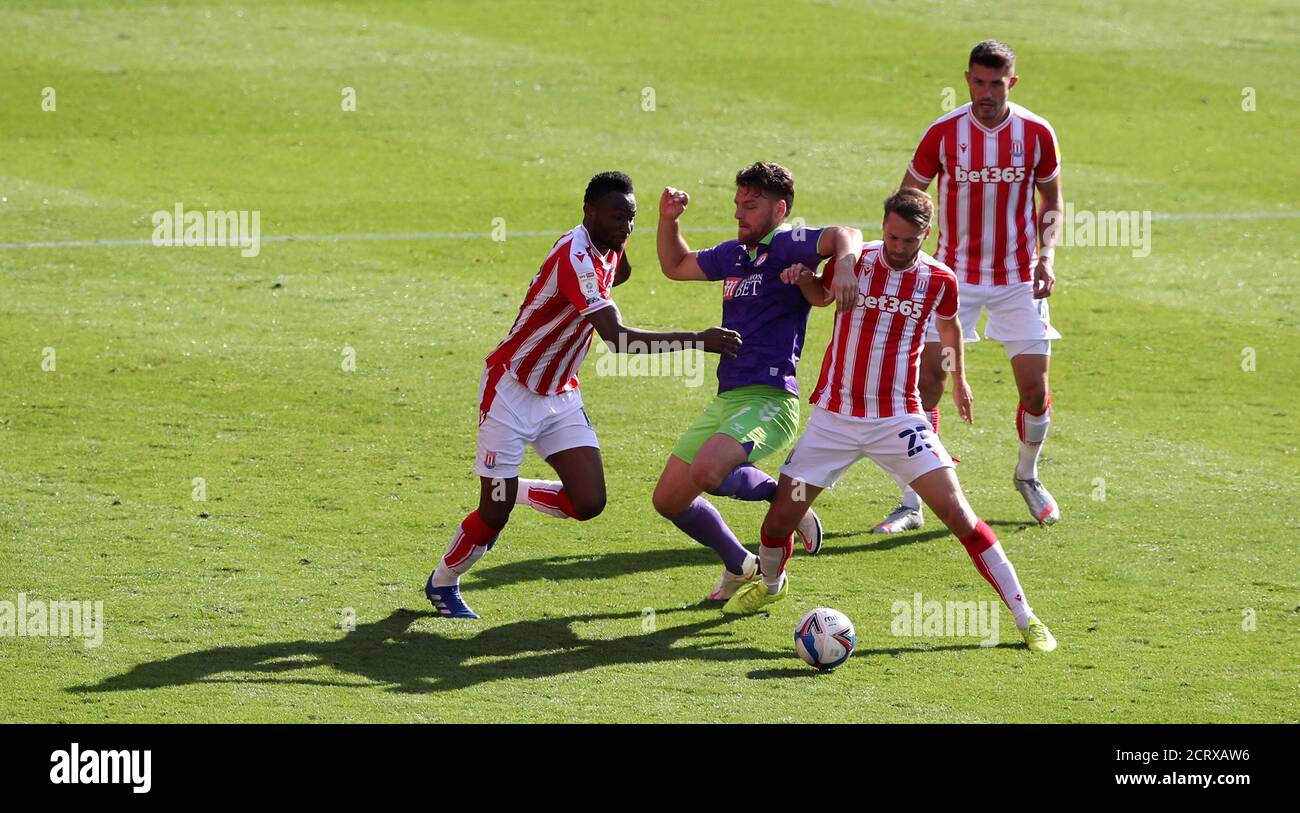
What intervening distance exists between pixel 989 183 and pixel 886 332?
8.43ft

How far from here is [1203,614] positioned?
8516 millimetres

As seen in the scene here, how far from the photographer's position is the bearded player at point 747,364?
8484mm

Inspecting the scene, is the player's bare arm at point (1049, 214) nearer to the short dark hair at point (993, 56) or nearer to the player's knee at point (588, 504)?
the short dark hair at point (993, 56)

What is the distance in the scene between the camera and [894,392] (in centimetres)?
808

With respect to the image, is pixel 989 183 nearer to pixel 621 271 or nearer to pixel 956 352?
pixel 956 352

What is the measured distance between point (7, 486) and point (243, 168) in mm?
8802

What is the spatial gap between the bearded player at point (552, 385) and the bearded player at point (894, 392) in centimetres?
64

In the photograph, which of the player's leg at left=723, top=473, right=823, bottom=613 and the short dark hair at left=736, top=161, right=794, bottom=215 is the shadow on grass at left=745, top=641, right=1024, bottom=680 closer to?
the player's leg at left=723, top=473, right=823, bottom=613

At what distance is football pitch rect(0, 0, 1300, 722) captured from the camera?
7.79 m

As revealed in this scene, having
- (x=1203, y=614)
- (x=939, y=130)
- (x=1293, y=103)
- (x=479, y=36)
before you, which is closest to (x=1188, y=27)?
(x=1293, y=103)

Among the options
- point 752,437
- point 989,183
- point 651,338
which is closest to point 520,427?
point 651,338

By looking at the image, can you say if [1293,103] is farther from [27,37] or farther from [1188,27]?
[27,37]

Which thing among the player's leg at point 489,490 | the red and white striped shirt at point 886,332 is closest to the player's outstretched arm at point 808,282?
the red and white striped shirt at point 886,332

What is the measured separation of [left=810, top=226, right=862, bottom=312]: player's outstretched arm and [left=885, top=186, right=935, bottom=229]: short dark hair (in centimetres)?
28
